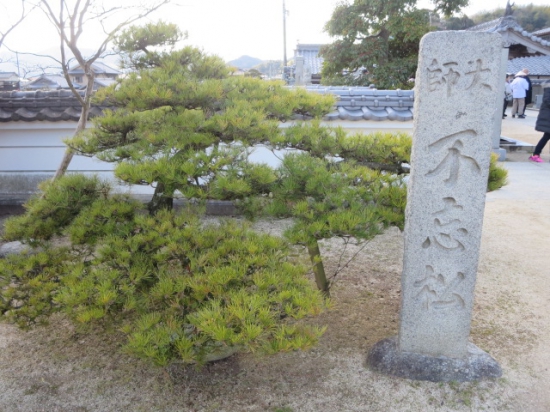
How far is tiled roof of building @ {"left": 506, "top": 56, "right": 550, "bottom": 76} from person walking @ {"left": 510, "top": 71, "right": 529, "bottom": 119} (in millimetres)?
5792

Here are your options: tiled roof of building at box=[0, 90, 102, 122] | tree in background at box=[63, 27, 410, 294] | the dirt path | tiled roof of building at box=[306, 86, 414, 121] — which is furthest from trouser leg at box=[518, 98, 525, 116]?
tree in background at box=[63, 27, 410, 294]

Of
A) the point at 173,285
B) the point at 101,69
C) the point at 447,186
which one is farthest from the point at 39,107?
the point at 101,69

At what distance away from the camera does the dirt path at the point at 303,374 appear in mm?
2600

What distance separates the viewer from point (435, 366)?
9.21 ft

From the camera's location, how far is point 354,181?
2920 millimetres

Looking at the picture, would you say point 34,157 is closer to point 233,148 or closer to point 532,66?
point 233,148

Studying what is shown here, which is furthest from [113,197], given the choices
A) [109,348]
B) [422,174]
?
[422,174]

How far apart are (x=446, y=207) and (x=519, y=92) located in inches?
600

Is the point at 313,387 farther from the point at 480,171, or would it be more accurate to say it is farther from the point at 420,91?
the point at 420,91

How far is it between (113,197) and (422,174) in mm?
1724

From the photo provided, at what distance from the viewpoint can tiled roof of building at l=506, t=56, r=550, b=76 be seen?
21.9m

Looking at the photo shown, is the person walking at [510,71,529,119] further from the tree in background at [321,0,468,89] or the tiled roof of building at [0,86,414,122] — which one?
the tiled roof of building at [0,86,414,122]

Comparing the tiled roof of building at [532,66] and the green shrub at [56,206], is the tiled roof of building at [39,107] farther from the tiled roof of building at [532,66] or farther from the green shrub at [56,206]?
the tiled roof of building at [532,66]

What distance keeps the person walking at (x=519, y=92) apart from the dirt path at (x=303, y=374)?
41.8 ft
